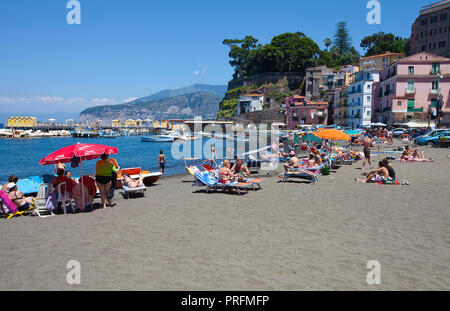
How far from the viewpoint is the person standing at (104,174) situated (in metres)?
9.33

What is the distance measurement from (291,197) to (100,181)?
565 centimetres

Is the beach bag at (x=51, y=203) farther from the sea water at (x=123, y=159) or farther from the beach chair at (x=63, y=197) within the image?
the sea water at (x=123, y=159)

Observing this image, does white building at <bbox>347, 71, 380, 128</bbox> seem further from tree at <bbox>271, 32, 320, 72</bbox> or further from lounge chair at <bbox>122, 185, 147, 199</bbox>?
lounge chair at <bbox>122, 185, 147, 199</bbox>

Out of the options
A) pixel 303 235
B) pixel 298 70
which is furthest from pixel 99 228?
pixel 298 70

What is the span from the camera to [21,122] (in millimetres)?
142000

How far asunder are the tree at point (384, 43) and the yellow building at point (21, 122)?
433ft

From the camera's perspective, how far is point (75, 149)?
889 centimetres

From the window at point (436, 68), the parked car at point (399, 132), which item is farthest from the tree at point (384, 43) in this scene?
the parked car at point (399, 132)

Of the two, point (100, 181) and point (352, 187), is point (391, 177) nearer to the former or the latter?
point (352, 187)

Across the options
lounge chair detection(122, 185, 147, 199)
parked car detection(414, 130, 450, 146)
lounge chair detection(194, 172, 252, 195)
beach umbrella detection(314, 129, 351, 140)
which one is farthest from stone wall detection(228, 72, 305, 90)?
lounge chair detection(122, 185, 147, 199)

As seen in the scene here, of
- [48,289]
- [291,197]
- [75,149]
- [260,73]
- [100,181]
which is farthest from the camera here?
[260,73]

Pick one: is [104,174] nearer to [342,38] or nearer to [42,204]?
[42,204]

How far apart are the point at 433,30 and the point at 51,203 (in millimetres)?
72930

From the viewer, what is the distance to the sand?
4688 millimetres
